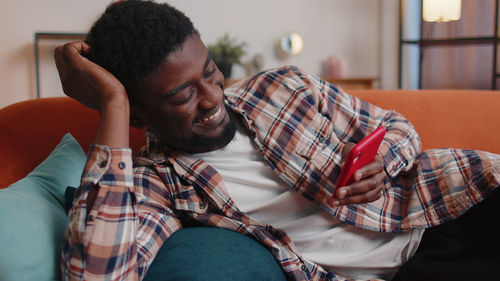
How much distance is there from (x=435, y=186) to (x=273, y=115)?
1.46ft

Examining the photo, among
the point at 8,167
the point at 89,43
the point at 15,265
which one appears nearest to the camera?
the point at 15,265

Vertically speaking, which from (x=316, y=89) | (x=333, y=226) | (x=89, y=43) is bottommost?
(x=333, y=226)

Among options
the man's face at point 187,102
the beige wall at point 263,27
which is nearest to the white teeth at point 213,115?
the man's face at point 187,102

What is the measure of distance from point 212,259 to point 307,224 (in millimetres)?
324

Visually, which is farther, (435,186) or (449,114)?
(449,114)

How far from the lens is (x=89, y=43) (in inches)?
38.9

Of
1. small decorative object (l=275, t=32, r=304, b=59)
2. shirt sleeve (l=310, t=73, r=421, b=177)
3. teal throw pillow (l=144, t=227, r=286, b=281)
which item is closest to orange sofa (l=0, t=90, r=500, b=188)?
shirt sleeve (l=310, t=73, r=421, b=177)

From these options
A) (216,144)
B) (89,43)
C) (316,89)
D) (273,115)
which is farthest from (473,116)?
(89,43)

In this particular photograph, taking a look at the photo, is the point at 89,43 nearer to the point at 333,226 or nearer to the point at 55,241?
the point at 55,241

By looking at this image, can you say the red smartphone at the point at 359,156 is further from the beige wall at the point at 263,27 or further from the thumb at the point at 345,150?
the beige wall at the point at 263,27

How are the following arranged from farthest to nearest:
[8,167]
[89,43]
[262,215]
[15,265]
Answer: [8,167]
[262,215]
[89,43]
[15,265]

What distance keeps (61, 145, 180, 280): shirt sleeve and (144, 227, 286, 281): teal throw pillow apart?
0.19 feet

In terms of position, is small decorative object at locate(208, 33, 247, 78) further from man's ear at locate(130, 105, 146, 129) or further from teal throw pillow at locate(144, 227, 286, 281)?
teal throw pillow at locate(144, 227, 286, 281)

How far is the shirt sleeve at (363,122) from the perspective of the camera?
112cm
